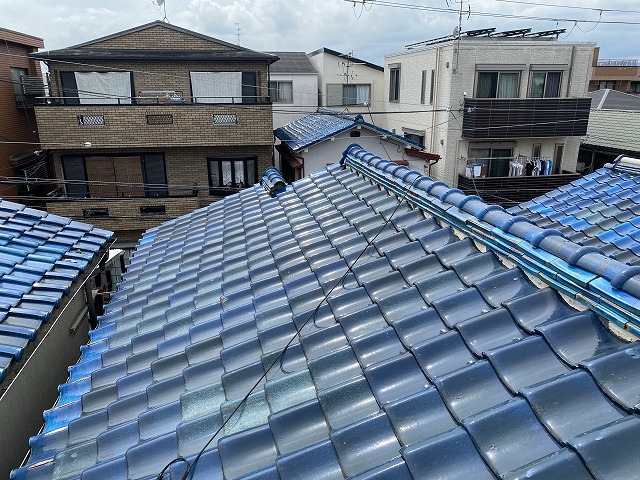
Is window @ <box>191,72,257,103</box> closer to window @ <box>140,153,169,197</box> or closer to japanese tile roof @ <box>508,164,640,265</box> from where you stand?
window @ <box>140,153,169,197</box>

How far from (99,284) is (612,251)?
34.3 feet

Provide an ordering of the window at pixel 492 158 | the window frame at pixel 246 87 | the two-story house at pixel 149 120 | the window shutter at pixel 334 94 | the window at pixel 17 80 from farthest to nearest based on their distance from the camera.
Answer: the window shutter at pixel 334 94 → the window at pixel 492 158 → the window at pixel 17 80 → the window frame at pixel 246 87 → the two-story house at pixel 149 120

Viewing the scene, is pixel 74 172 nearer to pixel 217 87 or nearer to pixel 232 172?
pixel 232 172

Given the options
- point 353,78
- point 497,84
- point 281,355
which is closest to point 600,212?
point 281,355

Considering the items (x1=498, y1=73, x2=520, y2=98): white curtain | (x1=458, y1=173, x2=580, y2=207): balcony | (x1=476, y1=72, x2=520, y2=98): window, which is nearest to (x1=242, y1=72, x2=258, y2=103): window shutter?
(x1=476, y1=72, x2=520, y2=98): window

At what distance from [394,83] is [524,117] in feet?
36.7

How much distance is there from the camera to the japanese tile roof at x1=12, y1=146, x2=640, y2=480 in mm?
2746

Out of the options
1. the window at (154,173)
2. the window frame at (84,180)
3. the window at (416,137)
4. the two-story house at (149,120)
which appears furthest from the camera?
the window at (416,137)

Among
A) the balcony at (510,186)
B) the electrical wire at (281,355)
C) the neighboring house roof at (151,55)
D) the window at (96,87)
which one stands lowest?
the balcony at (510,186)

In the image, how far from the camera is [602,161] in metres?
31.9

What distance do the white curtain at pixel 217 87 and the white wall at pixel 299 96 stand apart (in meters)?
11.9

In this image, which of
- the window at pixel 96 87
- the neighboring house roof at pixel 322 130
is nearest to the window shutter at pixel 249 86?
the neighboring house roof at pixel 322 130

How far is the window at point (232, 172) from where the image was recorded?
84.1 ft

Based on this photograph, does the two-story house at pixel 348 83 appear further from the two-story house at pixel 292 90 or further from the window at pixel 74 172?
the window at pixel 74 172
